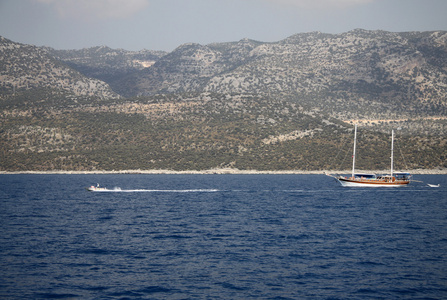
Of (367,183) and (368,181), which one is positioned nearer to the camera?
(368,181)

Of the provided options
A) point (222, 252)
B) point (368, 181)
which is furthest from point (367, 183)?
point (222, 252)

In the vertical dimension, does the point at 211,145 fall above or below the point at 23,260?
above

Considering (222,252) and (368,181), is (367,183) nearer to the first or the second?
(368,181)

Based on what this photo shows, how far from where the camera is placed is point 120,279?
34062 mm

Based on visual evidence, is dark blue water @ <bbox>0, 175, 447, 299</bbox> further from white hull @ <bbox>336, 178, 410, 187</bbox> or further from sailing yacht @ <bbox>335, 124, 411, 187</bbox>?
white hull @ <bbox>336, 178, 410, 187</bbox>

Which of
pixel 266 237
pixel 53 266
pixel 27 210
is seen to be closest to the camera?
pixel 53 266

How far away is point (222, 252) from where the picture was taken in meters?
A: 42.9

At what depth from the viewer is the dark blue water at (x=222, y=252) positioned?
1260 inches

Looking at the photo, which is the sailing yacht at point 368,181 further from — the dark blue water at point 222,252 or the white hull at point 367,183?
the dark blue water at point 222,252

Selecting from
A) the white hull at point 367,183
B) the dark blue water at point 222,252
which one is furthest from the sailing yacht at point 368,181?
the dark blue water at point 222,252

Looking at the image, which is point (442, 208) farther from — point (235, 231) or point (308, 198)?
point (235, 231)

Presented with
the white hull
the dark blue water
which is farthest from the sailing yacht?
the dark blue water

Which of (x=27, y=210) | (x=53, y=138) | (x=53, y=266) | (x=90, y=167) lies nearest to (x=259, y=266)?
(x=53, y=266)

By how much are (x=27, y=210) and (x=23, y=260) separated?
3690 cm
